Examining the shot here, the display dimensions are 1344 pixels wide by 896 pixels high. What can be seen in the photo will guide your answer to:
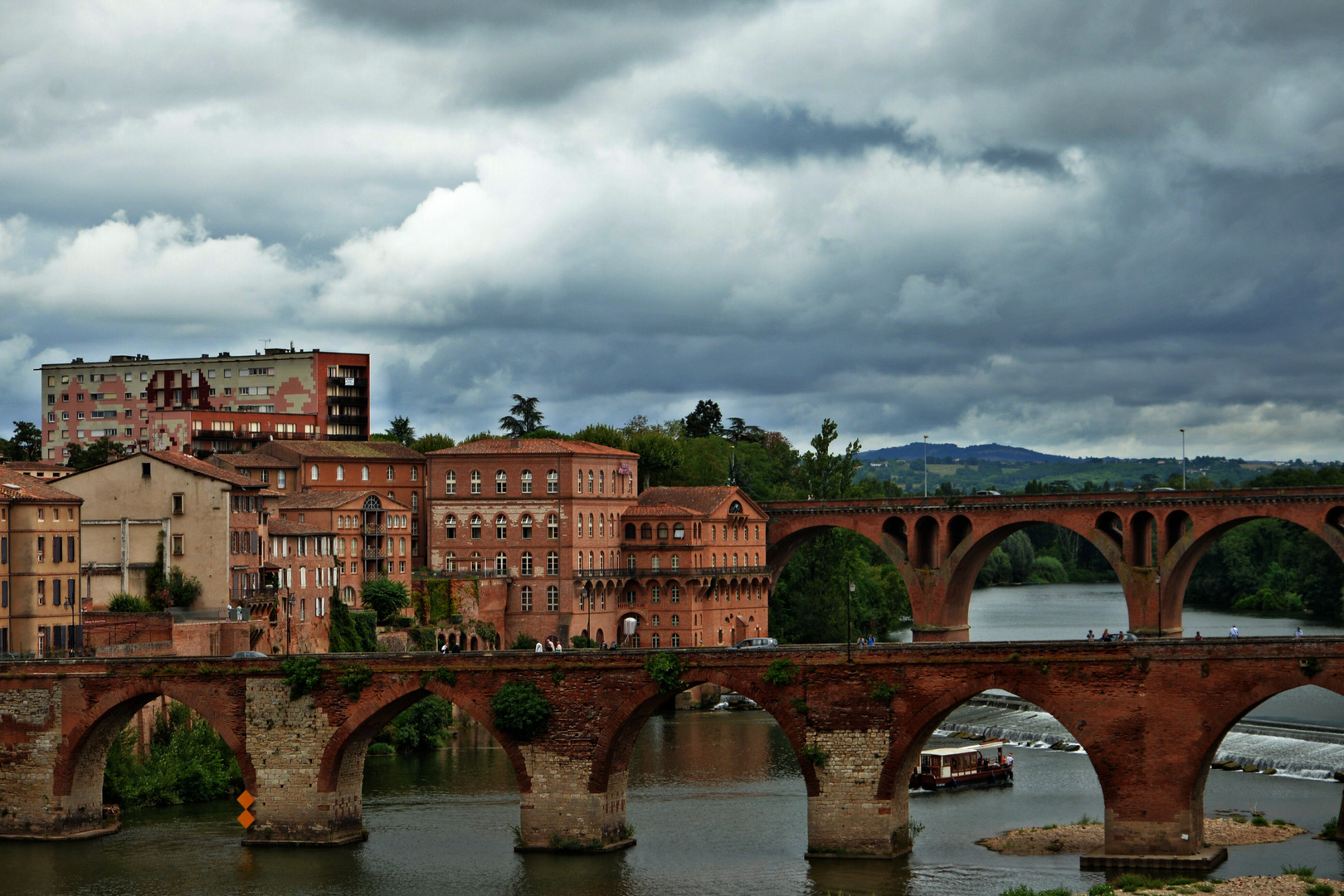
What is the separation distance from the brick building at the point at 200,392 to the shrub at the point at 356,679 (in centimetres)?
10579

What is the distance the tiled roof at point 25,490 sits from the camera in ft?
287

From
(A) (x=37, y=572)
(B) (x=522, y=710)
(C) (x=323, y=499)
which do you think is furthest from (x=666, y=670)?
(C) (x=323, y=499)

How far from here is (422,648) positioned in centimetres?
12344

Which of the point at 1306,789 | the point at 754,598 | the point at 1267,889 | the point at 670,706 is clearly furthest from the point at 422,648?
the point at 1267,889

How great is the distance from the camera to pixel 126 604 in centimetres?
9794

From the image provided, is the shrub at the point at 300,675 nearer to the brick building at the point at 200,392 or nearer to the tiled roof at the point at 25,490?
the tiled roof at the point at 25,490

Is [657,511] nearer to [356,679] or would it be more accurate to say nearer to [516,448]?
[516,448]

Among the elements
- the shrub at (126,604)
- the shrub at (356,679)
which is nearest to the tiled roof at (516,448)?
the shrub at (126,604)

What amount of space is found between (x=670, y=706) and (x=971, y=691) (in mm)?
63622

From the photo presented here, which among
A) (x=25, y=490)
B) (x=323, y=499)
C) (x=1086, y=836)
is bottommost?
(x=1086, y=836)

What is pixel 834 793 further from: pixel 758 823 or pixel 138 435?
pixel 138 435

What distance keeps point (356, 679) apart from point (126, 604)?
3339 cm

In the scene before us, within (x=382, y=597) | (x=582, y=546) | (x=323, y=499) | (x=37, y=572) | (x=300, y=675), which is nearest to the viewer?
(x=300, y=675)

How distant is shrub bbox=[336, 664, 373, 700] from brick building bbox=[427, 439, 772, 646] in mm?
63500
